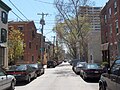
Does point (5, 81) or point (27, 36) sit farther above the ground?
point (27, 36)

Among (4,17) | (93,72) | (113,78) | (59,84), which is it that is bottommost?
(59,84)

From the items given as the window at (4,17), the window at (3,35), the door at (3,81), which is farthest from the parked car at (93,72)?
the window at (4,17)

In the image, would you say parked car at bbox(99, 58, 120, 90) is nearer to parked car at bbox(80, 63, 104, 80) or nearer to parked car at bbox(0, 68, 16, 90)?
parked car at bbox(0, 68, 16, 90)

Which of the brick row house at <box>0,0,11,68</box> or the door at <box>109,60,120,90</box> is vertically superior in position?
the brick row house at <box>0,0,11,68</box>

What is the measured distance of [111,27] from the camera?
37.6m

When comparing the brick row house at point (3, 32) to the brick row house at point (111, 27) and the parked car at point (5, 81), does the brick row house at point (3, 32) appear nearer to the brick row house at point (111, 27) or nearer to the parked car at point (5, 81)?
the brick row house at point (111, 27)

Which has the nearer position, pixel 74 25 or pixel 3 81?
pixel 3 81

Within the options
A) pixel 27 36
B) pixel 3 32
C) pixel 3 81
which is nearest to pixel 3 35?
pixel 3 32

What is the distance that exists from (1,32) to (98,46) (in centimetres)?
2770

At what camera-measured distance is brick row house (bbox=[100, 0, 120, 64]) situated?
3353 cm

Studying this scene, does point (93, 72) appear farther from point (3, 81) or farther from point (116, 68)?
point (116, 68)

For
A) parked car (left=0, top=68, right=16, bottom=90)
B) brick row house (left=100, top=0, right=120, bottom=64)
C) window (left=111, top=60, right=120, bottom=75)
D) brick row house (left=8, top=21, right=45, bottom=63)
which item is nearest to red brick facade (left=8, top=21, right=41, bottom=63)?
brick row house (left=8, top=21, right=45, bottom=63)

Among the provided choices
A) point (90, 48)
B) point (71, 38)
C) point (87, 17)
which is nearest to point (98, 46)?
point (90, 48)

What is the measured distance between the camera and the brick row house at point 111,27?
33.5 m
